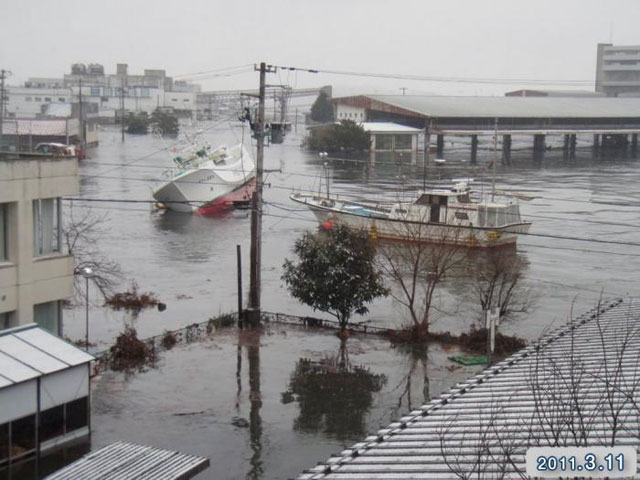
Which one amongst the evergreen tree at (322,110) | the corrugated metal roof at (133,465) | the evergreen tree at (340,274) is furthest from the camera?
the evergreen tree at (322,110)

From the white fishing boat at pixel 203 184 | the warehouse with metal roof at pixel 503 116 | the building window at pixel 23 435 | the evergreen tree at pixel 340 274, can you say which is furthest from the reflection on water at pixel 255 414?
the warehouse with metal roof at pixel 503 116

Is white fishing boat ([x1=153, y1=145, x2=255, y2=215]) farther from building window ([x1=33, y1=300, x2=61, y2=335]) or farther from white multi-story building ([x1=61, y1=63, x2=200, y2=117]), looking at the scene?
white multi-story building ([x1=61, y1=63, x2=200, y2=117])

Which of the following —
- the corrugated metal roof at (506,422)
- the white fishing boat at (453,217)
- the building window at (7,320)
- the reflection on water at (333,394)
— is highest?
the corrugated metal roof at (506,422)

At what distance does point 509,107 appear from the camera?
48.6m

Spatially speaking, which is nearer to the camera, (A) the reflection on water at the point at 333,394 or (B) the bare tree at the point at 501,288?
(A) the reflection on water at the point at 333,394

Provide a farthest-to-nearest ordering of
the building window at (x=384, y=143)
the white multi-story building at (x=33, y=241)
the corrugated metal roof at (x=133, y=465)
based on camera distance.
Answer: the building window at (x=384, y=143) < the white multi-story building at (x=33, y=241) < the corrugated metal roof at (x=133, y=465)

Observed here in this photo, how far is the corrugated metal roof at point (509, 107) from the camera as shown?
46.0 meters

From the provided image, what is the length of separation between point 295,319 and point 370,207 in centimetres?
1119

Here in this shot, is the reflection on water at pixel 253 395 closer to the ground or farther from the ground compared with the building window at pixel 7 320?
closer to the ground

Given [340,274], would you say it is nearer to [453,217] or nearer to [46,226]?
[46,226]

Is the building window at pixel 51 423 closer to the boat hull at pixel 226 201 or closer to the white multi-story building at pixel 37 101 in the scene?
the boat hull at pixel 226 201

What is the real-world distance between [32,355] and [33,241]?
1.45 metres

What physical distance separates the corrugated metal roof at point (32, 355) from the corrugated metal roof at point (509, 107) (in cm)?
3826

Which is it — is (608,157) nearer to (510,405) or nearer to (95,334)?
(95,334)
